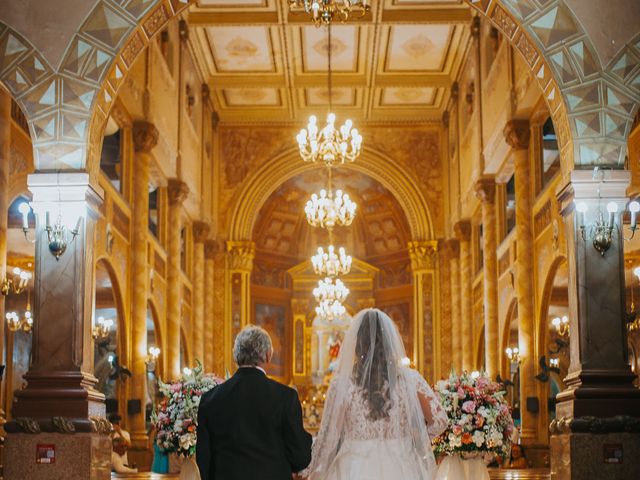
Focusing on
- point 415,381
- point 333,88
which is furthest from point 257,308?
point 415,381

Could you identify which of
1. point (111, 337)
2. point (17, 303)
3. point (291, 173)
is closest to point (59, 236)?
point (17, 303)

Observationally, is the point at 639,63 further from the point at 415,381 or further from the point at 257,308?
the point at 257,308

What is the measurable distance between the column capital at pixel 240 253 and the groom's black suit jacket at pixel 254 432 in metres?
23.0

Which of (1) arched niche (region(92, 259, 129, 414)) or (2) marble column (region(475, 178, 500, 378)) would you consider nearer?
(1) arched niche (region(92, 259, 129, 414))

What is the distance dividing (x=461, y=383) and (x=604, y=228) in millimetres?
2954

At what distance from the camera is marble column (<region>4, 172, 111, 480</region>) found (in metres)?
10.6

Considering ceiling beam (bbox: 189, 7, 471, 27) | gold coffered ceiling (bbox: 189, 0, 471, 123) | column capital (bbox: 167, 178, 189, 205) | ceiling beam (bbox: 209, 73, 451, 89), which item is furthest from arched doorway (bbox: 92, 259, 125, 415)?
ceiling beam (bbox: 209, 73, 451, 89)

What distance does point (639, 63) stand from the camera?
11.3m

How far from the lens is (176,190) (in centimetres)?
2220

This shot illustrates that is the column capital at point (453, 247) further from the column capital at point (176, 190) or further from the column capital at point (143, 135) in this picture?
the column capital at point (143, 135)

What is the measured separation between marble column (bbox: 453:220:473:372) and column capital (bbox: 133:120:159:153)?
962 centimetres

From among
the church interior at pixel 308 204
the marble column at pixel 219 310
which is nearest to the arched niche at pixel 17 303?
the church interior at pixel 308 204

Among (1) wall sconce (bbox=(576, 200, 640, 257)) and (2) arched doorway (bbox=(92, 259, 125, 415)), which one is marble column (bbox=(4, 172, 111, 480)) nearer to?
(2) arched doorway (bbox=(92, 259, 125, 415))

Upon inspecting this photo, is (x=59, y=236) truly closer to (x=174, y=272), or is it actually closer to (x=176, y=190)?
(x=176, y=190)
